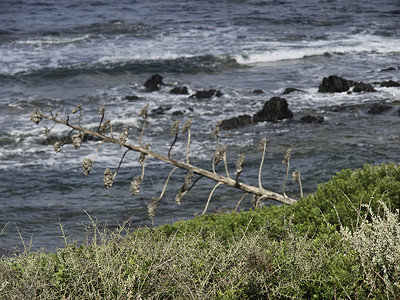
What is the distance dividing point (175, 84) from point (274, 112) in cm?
674

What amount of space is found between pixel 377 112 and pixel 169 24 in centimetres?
2257

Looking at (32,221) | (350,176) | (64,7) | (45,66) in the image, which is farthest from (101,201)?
(64,7)

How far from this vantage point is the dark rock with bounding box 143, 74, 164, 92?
73.4ft

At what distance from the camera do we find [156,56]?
1128 inches

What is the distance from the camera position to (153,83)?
2267 cm

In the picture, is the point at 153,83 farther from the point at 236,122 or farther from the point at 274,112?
the point at 274,112

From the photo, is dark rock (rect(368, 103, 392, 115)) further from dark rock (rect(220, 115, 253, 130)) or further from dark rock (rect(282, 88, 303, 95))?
dark rock (rect(220, 115, 253, 130))

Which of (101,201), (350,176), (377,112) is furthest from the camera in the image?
(377,112)

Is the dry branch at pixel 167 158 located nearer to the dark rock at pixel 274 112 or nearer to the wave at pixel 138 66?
the dark rock at pixel 274 112

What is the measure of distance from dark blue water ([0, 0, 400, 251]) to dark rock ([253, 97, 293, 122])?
34 cm

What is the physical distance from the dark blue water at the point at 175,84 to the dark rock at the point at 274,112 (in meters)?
0.34

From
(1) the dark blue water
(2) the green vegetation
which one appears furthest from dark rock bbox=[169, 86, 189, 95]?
(2) the green vegetation

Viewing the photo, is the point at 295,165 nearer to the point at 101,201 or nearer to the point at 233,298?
the point at 101,201

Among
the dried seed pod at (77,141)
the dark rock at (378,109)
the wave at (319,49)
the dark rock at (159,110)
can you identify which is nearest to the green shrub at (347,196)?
the dried seed pod at (77,141)
